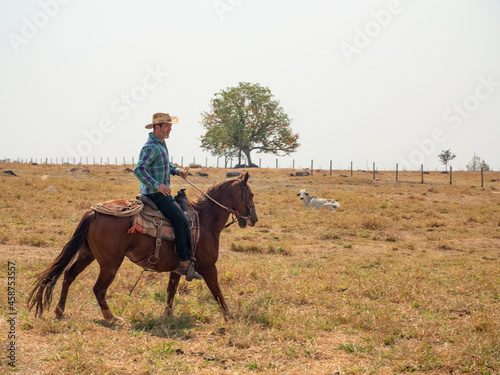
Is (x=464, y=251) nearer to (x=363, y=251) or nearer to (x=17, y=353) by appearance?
(x=363, y=251)

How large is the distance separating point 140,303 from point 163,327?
3.62 feet

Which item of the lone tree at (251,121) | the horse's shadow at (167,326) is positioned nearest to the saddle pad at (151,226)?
the horse's shadow at (167,326)

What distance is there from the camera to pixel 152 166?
639 centimetres

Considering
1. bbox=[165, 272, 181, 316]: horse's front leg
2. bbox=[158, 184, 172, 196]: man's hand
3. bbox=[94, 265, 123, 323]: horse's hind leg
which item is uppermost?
bbox=[158, 184, 172, 196]: man's hand

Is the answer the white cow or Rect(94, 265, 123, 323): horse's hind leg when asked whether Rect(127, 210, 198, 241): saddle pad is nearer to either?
Rect(94, 265, 123, 323): horse's hind leg

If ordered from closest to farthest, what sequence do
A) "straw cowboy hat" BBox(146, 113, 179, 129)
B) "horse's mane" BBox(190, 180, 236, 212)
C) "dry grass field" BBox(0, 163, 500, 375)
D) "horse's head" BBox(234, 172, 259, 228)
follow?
"dry grass field" BBox(0, 163, 500, 375) → "straw cowboy hat" BBox(146, 113, 179, 129) → "horse's mane" BBox(190, 180, 236, 212) → "horse's head" BBox(234, 172, 259, 228)

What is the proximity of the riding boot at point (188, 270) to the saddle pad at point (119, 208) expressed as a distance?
3.37ft

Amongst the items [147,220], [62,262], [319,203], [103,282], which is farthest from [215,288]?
[319,203]

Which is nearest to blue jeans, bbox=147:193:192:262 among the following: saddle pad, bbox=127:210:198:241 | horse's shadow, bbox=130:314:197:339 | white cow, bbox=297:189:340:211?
saddle pad, bbox=127:210:198:241

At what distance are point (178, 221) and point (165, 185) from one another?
1.82 feet

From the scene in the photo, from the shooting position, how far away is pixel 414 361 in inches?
203

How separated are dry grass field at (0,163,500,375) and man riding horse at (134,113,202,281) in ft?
3.31

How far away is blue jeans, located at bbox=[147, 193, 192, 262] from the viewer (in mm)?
6363

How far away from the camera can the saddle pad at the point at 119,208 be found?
6.03 meters
